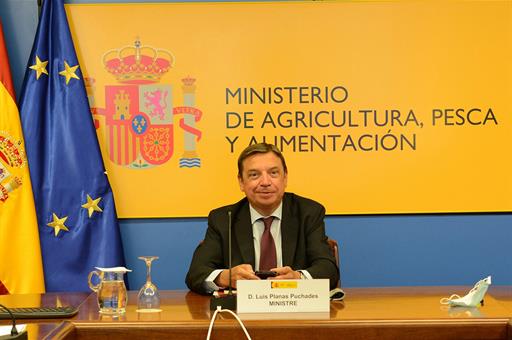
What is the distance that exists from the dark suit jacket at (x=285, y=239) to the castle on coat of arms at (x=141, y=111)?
0.86 metres

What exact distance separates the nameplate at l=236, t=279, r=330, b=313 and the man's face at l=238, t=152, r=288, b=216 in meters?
0.90

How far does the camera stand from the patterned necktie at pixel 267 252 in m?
3.38

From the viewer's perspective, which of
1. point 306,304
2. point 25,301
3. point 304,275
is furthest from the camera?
point 304,275

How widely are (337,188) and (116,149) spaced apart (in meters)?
1.21

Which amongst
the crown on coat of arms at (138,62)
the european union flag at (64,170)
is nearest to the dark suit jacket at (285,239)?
the european union flag at (64,170)

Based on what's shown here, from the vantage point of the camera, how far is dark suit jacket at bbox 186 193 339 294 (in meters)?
3.33

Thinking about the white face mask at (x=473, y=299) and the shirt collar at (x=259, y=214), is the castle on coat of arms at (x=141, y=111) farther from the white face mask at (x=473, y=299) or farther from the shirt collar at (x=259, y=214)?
the white face mask at (x=473, y=299)

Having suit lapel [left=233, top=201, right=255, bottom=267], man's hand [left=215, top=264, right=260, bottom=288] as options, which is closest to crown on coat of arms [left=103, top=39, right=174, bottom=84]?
suit lapel [left=233, top=201, right=255, bottom=267]

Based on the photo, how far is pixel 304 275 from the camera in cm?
308

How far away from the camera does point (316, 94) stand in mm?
4270

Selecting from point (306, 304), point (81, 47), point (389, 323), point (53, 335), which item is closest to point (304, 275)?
point (306, 304)

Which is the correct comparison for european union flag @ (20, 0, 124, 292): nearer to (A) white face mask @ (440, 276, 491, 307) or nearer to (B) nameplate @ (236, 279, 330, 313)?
(B) nameplate @ (236, 279, 330, 313)

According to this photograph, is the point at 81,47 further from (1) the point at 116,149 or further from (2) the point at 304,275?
(2) the point at 304,275

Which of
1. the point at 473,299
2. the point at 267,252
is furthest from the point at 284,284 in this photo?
the point at 267,252
